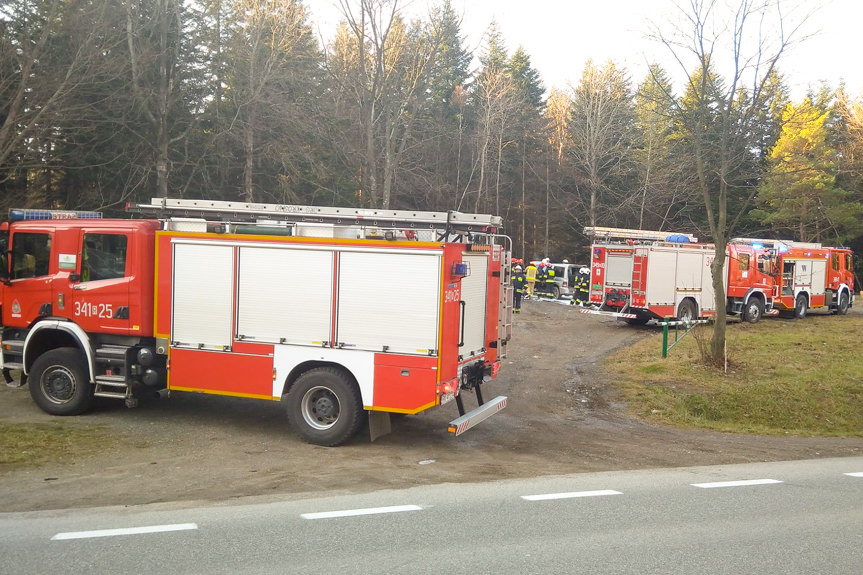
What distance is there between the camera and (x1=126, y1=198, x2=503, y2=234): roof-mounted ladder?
917 cm

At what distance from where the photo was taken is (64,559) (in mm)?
4938

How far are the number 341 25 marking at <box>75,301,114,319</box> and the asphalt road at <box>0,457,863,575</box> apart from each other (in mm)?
4047

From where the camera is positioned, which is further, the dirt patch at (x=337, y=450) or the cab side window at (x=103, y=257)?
the cab side window at (x=103, y=257)

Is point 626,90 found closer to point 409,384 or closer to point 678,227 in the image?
point 678,227

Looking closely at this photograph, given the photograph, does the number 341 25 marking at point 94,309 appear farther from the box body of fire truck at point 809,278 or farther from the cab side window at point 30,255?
the box body of fire truck at point 809,278

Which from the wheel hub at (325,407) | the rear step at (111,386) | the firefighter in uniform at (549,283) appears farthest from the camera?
the firefighter in uniform at (549,283)

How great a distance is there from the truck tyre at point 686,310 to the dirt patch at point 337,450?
9.98 meters

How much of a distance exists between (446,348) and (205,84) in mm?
22913

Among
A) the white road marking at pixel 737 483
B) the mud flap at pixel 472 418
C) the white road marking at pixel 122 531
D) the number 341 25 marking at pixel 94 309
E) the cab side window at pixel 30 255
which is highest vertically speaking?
the cab side window at pixel 30 255

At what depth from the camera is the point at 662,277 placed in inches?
875

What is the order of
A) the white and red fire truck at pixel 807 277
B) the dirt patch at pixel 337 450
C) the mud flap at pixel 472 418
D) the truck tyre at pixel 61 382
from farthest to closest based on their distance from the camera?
the white and red fire truck at pixel 807 277 → the truck tyre at pixel 61 382 → the mud flap at pixel 472 418 → the dirt patch at pixel 337 450

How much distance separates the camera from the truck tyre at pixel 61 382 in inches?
402

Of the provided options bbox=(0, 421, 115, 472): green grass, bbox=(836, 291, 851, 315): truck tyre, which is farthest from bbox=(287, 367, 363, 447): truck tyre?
bbox=(836, 291, 851, 315): truck tyre

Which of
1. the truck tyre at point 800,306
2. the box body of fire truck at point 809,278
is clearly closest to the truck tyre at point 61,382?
the box body of fire truck at point 809,278
